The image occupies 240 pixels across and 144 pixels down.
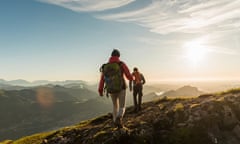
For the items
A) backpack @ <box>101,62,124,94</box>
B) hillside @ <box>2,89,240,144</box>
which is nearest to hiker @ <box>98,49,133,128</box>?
backpack @ <box>101,62,124,94</box>

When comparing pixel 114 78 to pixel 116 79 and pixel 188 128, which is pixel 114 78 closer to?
pixel 116 79

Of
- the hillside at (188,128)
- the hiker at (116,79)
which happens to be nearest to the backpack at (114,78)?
the hiker at (116,79)

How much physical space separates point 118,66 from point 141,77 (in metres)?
8.21

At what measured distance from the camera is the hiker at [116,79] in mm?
13758

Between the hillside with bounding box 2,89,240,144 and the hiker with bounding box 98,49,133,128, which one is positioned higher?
the hiker with bounding box 98,49,133,128

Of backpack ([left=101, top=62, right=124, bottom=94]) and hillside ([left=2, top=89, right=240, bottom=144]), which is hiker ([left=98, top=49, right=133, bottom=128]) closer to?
backpack ([left=101, top=62, right=124, bottom=94])

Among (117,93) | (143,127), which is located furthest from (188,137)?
(117,93)

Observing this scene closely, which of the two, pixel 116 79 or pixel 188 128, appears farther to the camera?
pixel 116 79

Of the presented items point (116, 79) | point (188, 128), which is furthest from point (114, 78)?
point (188, 128)

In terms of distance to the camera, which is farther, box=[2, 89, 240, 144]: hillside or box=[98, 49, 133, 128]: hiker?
box=[98, 49, 133, 128]: hiker

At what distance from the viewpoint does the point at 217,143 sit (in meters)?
12.5

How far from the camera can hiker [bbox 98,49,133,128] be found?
45.1 feet

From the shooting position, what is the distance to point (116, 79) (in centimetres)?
1374

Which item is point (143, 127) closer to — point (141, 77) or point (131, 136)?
point (131, 136)
